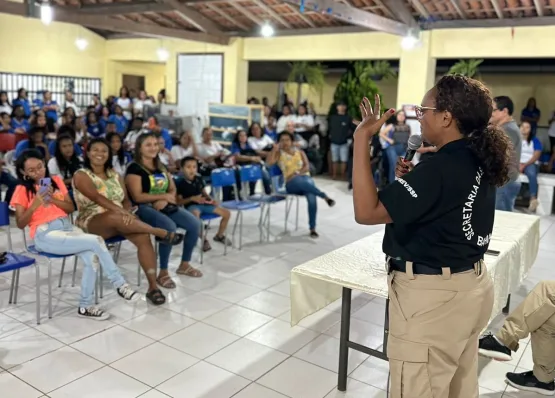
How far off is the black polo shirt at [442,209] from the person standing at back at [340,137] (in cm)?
744

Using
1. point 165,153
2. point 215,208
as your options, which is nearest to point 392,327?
point 215,208

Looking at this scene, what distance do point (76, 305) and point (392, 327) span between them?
255 cm

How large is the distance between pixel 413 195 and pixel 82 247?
7.92ft

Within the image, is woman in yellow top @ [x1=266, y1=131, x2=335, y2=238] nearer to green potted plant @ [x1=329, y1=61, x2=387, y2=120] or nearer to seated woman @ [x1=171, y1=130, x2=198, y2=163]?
seated woman @ [x1=171, y1=130, x2=198, y2=163]

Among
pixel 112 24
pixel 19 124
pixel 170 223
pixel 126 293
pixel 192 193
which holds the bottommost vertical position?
pixel 126 293

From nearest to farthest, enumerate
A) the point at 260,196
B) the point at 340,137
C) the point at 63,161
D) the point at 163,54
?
the point at 63,161 → the point at 260,196 → the point at 340,137 → the point at 163,54

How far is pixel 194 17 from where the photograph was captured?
31.4 ft

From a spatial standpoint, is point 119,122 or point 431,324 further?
point 119,122

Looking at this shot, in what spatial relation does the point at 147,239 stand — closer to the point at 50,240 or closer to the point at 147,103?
the point at 50,240

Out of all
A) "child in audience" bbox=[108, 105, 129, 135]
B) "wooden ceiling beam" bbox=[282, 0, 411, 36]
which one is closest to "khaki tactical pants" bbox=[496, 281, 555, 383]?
"wooden ceiling beam" bbox=[282, 0, 411, 36]

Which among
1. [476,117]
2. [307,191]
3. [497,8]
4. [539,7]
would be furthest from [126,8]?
[476,117]

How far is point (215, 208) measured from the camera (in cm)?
474

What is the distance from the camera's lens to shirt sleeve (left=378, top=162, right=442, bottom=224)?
4.78 ft

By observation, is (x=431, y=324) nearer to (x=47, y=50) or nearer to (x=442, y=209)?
(x=442, y=209)
